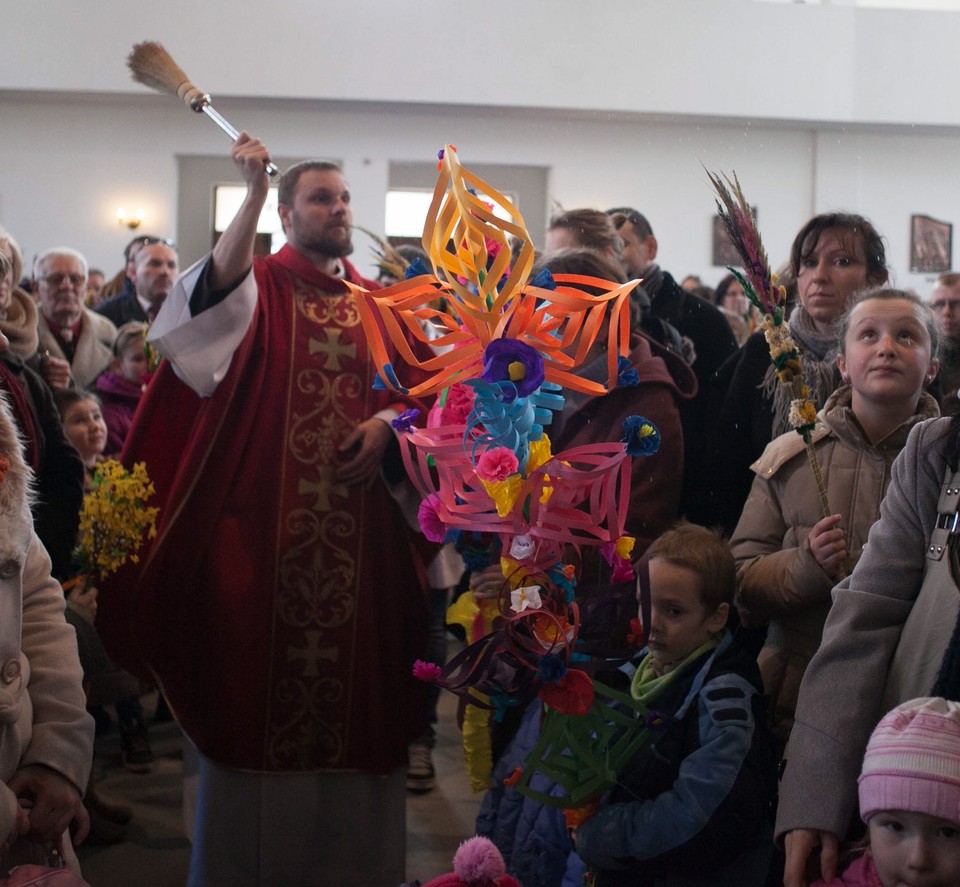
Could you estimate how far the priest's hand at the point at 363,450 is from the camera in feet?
10.5

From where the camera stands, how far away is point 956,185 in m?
10.6

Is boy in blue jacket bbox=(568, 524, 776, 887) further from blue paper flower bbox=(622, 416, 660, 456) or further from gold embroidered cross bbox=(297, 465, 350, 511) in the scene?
gold embroidered cross bbox=(297, 465, 350, 511)

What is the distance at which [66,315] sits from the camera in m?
4.61

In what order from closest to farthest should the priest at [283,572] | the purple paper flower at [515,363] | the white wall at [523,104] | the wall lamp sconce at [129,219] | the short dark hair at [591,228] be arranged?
the purple paper flower at [515,363], the priest at [283,572], the short dark hair at [591,228], the white wall at [523,104], the wall lamp sconce at [129,219]

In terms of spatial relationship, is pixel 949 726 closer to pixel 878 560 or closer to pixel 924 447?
pixel 878 560

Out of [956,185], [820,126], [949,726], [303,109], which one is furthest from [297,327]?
[956,185]

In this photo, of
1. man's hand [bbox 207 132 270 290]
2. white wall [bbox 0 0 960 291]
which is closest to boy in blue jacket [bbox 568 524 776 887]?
man's hand [bbox 207 132 270 290]

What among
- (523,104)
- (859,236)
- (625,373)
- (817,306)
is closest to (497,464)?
(625,373)

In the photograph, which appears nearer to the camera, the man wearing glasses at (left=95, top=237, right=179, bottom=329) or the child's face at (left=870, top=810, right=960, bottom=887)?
the child's face at (left=870, top=810, right=960, bottom=887)

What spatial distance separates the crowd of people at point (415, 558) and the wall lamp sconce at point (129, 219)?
5020mm

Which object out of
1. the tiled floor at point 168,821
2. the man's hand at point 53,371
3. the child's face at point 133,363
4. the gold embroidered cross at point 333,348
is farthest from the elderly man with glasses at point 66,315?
the gold embroidered cross at point 333,348

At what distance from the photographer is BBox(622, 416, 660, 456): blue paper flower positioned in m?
1.93

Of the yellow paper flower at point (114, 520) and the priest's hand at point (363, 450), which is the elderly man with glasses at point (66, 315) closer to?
the yellow paper flower at point (114, 520)

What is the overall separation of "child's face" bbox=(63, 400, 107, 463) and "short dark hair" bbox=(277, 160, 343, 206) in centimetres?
116
